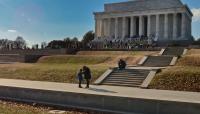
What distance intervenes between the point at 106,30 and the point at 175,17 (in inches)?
728

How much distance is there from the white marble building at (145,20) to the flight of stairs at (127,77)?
46357mm

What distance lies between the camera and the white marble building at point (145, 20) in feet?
250

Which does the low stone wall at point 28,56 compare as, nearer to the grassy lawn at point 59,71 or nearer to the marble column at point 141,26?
the grassy lawn at point 59,71

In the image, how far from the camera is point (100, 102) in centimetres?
1798

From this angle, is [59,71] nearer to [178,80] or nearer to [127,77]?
[127,77]

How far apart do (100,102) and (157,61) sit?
20.8 metres

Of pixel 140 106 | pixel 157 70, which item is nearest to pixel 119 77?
pixel 157 70

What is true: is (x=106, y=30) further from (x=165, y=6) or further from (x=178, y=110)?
(x=178, y=110)

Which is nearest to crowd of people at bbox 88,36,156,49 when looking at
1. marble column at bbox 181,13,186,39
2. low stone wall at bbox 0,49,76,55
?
low stone wall at bbox 0,49,76,55

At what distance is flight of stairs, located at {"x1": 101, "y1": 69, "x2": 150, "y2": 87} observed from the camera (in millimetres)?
26156

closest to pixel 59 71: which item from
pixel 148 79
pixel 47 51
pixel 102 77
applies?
pixel 102 77

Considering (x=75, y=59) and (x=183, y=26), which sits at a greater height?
(x=183, y=26)

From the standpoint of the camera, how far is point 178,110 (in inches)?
619

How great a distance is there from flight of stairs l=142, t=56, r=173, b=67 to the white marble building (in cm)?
3574
